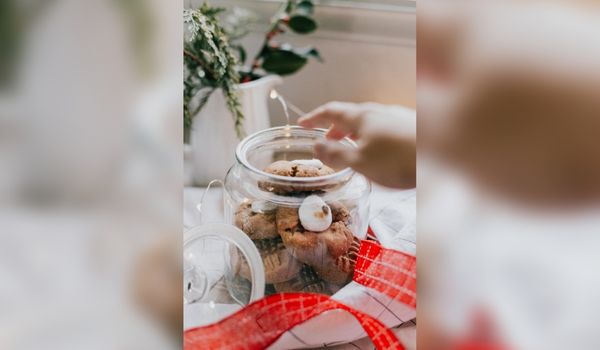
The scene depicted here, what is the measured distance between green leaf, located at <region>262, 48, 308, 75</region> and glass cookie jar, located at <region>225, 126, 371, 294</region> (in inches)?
2.3

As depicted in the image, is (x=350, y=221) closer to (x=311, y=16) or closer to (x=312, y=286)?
(x=312, y=286)

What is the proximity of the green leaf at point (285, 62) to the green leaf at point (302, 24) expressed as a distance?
26 mm

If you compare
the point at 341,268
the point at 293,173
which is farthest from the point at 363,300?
the point at 293,173

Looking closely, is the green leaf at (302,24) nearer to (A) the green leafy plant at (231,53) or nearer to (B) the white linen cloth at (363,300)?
(A) the green leafy plant at (231,53)

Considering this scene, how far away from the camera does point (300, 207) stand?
53cm

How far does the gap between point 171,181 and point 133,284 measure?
9 cm

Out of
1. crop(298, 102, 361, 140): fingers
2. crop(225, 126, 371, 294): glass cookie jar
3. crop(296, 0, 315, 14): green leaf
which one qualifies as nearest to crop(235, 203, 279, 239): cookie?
crop(225, 126, 371, 294): glass cookie jar

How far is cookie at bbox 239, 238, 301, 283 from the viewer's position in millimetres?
531

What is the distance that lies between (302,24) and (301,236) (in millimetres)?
212

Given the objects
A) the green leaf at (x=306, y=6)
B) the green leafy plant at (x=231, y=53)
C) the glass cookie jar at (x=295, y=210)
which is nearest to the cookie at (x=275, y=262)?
the glass cookie jar at (x=295, y=210)

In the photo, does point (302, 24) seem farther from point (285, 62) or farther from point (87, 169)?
point (87, 169)

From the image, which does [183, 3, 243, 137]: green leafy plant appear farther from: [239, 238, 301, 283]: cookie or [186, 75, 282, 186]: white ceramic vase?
[239, 238, 301, 283]: cookie

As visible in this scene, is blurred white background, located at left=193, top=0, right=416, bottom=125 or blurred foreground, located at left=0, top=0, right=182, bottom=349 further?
blurred white background, located at left=193, top=0, right=416, bottom=125

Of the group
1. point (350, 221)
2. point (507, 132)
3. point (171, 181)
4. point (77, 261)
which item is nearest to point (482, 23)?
point (507, 132)
